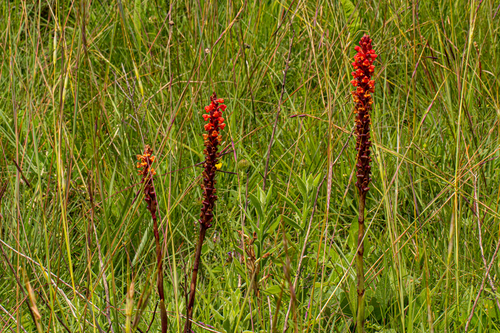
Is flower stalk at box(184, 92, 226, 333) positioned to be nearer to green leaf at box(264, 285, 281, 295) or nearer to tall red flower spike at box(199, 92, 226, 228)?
tall red flower spike at box(199, 92, 226, 228)

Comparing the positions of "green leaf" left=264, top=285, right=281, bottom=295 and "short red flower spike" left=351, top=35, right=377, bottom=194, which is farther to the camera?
"green leaf" left=264, top=285, right=281, bottom=295

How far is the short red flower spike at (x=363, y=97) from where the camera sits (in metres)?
1.17

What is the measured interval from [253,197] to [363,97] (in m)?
0.47

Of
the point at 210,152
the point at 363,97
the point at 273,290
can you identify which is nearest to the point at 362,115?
the point at 363,97

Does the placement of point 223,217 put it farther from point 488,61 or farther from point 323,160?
point 488,61

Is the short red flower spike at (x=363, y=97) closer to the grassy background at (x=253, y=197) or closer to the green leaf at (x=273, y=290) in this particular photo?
the grassy background at (x=253, y=197)

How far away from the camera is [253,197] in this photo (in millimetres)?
1490

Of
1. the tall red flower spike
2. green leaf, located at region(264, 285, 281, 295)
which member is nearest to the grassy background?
green leaf, located at region(264, 285, 281, 295)

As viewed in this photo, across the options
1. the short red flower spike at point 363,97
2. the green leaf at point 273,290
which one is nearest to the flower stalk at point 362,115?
the short red flower spike at point 363,97

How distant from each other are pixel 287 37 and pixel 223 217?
1.34 m

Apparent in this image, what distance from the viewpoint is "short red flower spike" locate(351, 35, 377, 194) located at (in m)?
1.17

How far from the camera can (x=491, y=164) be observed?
6.48ft

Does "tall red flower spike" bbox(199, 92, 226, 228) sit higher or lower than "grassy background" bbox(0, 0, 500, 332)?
higher

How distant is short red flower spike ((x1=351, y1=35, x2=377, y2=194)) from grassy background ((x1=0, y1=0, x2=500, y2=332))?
11 cm
